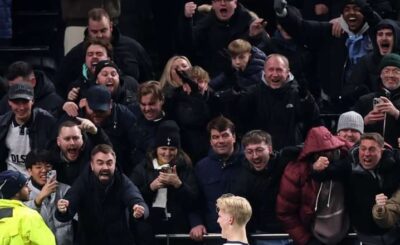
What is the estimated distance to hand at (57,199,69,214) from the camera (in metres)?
17.7

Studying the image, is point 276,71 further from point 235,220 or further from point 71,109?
point 235,220

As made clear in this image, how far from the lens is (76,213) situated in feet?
59.2

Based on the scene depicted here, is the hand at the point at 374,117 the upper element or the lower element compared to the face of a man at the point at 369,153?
upper

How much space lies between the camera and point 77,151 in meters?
18.3

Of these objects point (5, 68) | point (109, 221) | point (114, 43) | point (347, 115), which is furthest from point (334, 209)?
point (5, 68)

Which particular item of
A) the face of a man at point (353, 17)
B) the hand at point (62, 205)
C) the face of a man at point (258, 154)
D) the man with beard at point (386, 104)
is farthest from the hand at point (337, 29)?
the hand at point (62, 205)

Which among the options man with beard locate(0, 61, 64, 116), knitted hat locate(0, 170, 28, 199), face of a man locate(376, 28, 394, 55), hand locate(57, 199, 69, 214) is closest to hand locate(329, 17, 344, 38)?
face of a man locate(376, 28, 394, 55)

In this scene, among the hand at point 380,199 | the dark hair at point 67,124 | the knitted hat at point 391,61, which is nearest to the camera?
the hand at point 380,199

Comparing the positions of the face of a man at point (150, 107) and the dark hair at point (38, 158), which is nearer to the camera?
the dark hair at point (38, 158)

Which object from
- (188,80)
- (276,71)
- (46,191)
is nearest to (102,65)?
(188,80)

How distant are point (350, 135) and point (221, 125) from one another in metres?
1.32

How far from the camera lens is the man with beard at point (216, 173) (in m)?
18.2

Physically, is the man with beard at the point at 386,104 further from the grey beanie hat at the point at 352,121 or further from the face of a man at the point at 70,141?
the face of a man at the point at 70,141

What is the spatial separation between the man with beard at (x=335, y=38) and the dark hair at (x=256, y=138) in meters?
2.02
